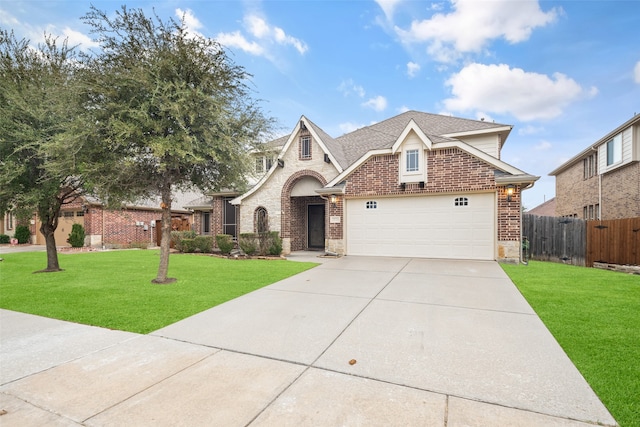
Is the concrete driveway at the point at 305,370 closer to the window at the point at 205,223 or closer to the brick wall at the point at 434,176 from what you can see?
the brick wall at the point at 434,176

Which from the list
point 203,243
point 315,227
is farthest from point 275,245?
point 203,243

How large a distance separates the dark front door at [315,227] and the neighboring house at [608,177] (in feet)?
45.9

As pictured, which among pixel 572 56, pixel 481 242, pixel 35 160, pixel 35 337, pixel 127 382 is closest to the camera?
pixel 127 382

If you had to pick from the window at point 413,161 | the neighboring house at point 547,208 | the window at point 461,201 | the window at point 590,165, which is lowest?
the window at point 461,201

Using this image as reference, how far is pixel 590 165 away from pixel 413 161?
13.6 meters

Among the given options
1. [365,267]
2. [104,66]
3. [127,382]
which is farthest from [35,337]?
[365,267]

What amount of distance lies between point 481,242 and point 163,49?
1107cm

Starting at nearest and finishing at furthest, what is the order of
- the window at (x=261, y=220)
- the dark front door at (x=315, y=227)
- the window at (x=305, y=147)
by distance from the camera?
the window at (x=305, y=147), the window at (x=261, y=220), the dark front door at (x=315, y=227)

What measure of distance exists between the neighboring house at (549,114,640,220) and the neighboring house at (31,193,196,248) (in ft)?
82.4

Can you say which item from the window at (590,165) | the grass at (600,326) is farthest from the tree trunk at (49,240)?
the window at (590,165)

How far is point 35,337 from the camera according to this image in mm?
3951

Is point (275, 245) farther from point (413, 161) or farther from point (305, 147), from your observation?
point (413, 161)

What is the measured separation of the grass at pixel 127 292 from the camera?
15.8 ft

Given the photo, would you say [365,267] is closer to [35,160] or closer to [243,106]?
[243,106]
